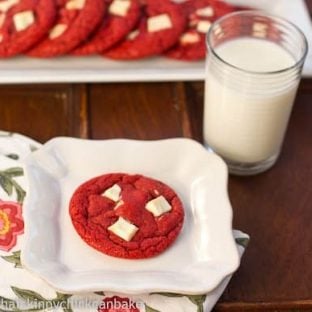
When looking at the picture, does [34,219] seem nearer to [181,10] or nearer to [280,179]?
[280,179]

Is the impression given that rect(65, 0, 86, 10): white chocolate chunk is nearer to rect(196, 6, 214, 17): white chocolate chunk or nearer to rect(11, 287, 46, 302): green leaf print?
rect(196, 6, 214, 17): white chocolate chunk

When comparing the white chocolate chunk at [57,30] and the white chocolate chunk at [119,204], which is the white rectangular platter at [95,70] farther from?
the white chocolate chunk at [119,204]

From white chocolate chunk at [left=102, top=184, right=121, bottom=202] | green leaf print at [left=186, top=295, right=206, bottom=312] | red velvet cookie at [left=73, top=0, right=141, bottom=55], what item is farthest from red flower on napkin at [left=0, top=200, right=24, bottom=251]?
red velvet cookie at [left=73, top=0, right=141, bottom=55]

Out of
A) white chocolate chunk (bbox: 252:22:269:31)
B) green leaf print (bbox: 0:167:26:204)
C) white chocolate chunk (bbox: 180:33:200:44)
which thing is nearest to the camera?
green leaf print (bbox: 0:167:26:204)

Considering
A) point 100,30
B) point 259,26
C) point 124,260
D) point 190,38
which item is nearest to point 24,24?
point 100,30

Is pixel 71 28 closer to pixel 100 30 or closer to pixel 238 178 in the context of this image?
pixel 100 30

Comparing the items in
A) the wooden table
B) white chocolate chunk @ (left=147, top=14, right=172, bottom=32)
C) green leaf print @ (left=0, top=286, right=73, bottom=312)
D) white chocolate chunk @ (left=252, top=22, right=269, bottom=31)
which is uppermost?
white chocolate chunk @ (left=252, top=22, right=269, bottom=31)

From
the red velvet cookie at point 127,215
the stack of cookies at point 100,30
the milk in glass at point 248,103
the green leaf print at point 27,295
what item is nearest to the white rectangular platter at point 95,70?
the stack of cookies at point 100,30
